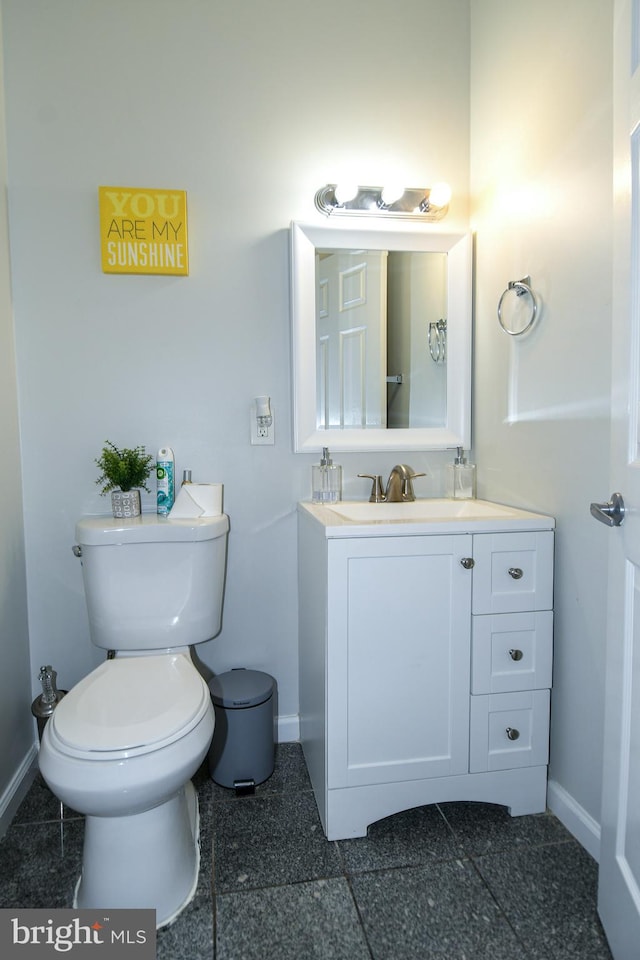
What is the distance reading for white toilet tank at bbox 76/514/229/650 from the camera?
5.30ft

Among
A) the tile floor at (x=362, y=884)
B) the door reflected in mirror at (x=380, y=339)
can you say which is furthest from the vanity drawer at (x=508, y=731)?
the door reflected in mirror at (x=380, y=339)

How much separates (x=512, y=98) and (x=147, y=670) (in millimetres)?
1984

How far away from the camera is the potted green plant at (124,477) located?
174cm

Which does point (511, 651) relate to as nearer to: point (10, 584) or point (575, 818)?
point (575, 818)

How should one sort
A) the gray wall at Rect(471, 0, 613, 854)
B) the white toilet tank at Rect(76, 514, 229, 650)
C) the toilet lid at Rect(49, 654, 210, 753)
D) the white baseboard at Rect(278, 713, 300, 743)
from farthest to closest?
the white baseboard at Rect(278, 713, 300, 743) → the white toilet tank at Rect(76, 514, 229, 650) → the gray wall at Rect(471, 0, 613, 854) → the toilet lid at Rect(49, 654, 210, 753)

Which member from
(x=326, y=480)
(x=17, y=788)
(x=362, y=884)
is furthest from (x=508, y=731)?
(x=17, y=788)

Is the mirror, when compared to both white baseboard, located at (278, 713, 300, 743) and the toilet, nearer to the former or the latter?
the toilet

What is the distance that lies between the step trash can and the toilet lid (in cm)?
26

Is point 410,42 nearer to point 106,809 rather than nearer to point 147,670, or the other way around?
point 147,670

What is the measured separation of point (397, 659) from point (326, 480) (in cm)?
67

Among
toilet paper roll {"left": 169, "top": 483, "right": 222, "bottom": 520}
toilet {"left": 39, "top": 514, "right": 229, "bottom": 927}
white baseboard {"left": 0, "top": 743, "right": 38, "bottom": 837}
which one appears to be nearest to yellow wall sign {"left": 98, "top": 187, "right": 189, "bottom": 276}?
toilet paper roll {"left": 169, "top": 483, "right": 222, "bottom": 520}

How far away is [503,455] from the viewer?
6.01ft

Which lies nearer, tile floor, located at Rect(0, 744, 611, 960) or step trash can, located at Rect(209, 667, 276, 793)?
tile floor, located at Rect(0, 744, 611, 960)

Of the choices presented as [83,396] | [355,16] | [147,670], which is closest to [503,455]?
[147,670]
